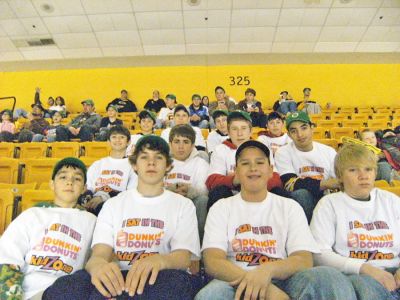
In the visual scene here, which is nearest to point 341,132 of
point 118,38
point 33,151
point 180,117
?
point 180,117

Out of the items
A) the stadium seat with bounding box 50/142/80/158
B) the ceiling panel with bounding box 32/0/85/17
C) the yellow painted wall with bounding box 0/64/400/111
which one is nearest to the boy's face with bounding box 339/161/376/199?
the stadium seat with bounding box 50/142/80/158

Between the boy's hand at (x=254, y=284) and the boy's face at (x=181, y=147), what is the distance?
4.59ft

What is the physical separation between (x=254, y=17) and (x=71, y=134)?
448cm

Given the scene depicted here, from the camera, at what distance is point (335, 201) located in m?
1.79

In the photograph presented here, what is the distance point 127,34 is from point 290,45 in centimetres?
377

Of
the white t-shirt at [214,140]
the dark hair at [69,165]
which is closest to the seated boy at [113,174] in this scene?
the dark hair at [69,165]

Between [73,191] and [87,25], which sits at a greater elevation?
[87,25]

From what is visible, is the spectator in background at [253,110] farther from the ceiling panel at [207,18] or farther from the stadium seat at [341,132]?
the ceiling panel at [207,18]

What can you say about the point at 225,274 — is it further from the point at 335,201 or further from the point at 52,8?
the point at 52,8

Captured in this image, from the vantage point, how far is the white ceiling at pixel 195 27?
24.0 ft

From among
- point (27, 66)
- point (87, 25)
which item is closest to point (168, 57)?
point (87, 25)

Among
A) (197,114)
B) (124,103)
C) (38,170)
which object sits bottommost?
(38,170)

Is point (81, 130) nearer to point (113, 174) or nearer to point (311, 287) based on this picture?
point (113, 174)

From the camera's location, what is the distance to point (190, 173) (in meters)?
2.64
